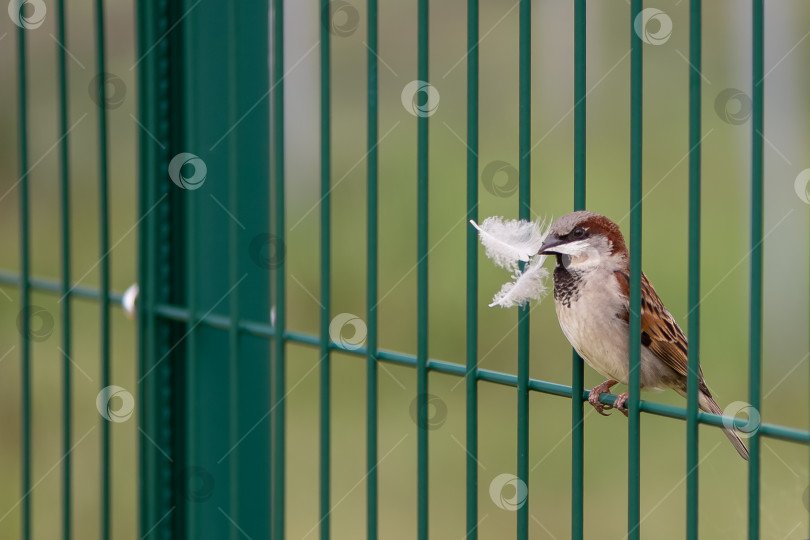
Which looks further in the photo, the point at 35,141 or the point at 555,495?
the point at 555,495

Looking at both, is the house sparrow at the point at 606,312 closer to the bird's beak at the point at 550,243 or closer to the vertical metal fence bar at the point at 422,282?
the bird's beak at the point at 550,243

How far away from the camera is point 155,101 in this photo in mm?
2264

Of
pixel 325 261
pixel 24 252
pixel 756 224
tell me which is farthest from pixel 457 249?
pixel 756 224

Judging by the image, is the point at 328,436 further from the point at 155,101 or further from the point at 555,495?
the point at 555,495

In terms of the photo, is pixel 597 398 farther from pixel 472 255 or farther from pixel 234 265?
Result: pixel 234 265

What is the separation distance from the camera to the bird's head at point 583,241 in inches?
61.5

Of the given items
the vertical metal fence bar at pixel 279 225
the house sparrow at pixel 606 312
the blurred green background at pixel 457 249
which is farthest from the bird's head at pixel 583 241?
the blurred green background at pixel 457 249

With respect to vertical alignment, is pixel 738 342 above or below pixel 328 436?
above

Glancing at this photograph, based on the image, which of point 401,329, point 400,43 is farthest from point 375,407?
point 401,329

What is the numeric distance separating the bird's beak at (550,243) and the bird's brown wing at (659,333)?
15 cm

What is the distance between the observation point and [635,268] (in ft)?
4.48

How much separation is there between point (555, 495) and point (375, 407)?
4.36 m

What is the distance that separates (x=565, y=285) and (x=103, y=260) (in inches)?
44.6

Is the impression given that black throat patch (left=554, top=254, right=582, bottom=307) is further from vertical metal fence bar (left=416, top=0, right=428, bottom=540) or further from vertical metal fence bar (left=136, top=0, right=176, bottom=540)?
vertical metal fence bar (left=136, top=0, right=176, bottom=540)
